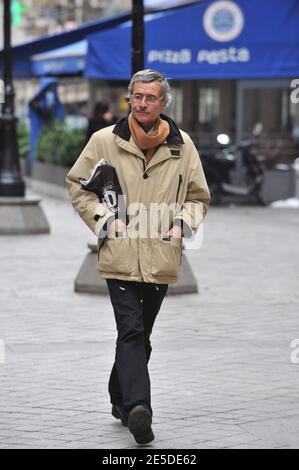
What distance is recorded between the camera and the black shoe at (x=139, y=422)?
18.1ft

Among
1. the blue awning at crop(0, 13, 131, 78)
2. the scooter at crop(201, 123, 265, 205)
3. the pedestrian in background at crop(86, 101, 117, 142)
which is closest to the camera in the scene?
the pedestrian in background at crop(86, 101, 117, 142)

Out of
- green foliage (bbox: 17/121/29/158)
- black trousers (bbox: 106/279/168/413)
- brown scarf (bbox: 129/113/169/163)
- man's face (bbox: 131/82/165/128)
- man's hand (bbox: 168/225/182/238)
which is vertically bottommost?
green foliage (bbox: 17/121/29/158)

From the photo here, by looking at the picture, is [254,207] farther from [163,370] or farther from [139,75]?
[139,75]

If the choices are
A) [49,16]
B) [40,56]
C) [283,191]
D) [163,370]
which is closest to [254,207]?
[283,191]

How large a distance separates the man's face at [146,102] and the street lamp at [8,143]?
31.8 ft

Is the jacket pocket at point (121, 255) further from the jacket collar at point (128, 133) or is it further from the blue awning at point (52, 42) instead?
the blue awning at point (52, 42)

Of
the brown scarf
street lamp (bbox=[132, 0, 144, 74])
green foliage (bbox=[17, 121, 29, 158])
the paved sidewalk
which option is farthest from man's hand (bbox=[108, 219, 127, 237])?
green foliage (bbox=[17, 121, 29, 158])

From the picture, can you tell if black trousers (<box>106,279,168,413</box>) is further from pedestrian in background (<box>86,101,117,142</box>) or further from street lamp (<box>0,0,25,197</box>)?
pedestrian in background (<box>86,101,117,142</box>)

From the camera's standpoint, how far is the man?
5.66m

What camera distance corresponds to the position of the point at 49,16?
4959 centimetres

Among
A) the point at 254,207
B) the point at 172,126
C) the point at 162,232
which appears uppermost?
the point at 172,126

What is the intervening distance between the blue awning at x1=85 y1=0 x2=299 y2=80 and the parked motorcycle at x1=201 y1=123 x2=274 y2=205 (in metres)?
1.67

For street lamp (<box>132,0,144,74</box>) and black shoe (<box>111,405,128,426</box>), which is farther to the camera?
street lamp (<box>132,0,144,74</box>)

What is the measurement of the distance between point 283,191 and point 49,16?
102 ft
